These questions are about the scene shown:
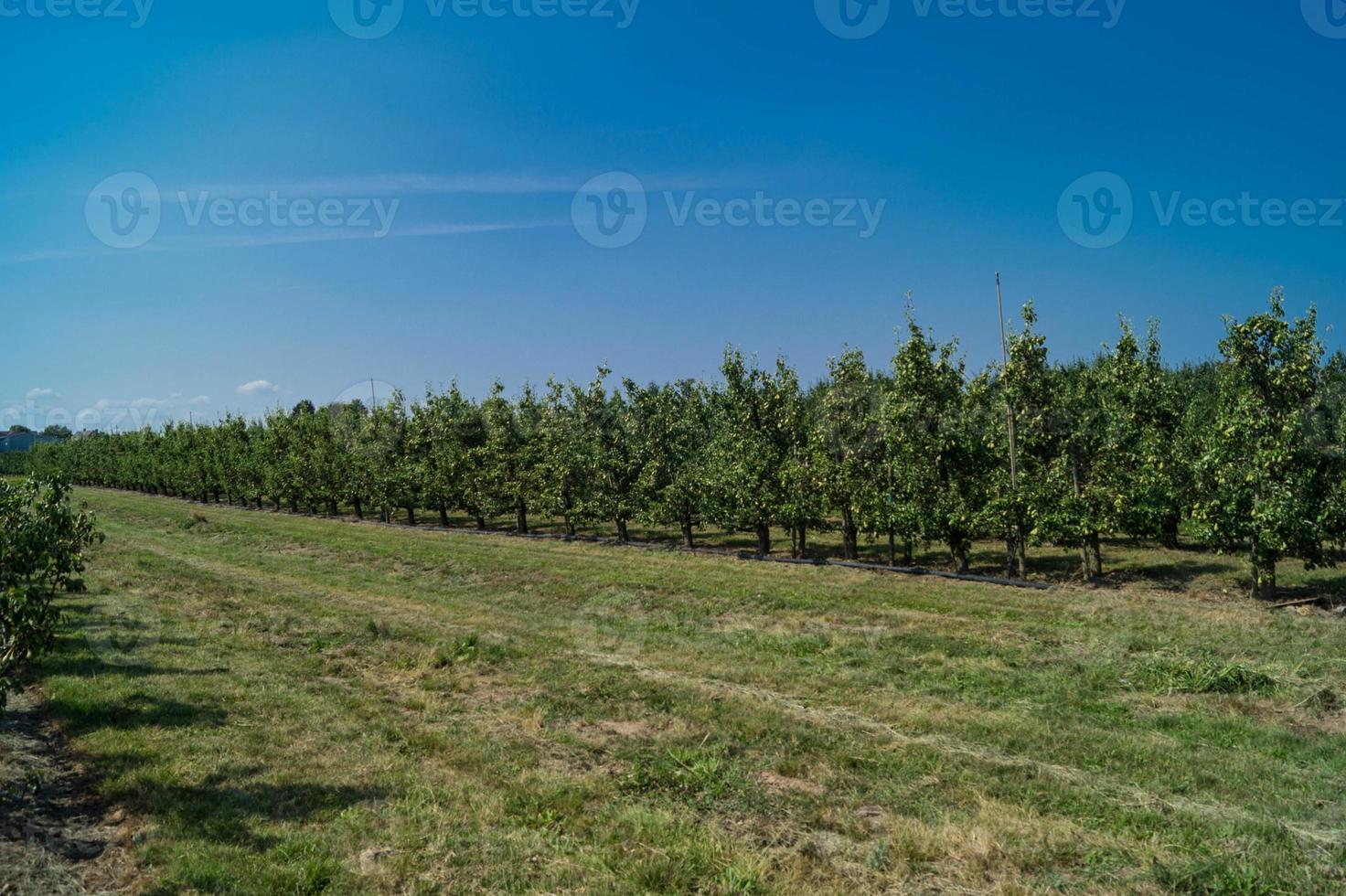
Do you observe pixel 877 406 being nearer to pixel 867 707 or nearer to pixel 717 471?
pixel 717 471

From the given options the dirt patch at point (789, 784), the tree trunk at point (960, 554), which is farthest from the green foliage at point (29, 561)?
the tree trunk at point (960, 554)

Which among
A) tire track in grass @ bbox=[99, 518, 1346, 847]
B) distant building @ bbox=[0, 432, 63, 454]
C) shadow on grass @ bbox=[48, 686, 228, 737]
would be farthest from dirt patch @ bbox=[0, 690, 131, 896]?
distant building @ bbox=[0, 432, 63, 454]

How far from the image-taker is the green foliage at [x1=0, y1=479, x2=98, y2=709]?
728 centimetres

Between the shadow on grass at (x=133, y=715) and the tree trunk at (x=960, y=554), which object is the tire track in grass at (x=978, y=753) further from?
the tree trunk at (x=960, y=554)

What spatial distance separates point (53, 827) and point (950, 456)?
21848 millimetres

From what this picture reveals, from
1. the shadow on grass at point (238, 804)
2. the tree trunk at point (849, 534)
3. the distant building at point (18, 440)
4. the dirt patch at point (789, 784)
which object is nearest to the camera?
the shadow on grass at point (238, 804)

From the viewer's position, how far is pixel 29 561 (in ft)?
24.8

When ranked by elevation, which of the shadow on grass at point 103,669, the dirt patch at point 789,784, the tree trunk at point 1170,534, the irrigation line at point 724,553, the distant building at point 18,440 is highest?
the distant building at point 18,440

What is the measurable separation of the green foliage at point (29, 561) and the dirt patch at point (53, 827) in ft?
4.11

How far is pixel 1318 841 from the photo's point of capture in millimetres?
6727

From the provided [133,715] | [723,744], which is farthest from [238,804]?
[723,744]

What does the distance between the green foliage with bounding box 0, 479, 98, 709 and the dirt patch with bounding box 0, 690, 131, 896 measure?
125cm

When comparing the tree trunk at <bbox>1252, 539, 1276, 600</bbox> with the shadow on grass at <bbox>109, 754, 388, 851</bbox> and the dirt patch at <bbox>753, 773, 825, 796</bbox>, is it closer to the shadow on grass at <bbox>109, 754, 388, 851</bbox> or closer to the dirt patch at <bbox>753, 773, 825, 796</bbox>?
the dirt patch at <bbox>753, 773, 825, 796</bbox>

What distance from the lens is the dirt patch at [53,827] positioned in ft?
21.0
